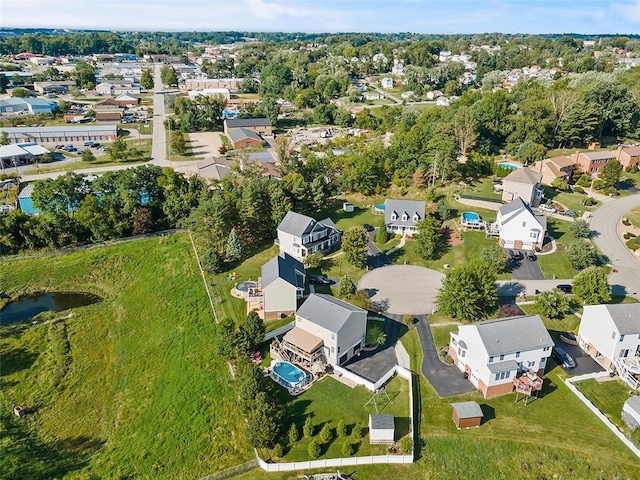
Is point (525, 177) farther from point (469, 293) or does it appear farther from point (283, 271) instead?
point (283, 271)

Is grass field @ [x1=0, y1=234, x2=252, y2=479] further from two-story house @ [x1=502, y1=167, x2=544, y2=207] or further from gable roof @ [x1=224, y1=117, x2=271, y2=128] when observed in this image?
gable roof @ [x1=224, y1=117, x2=271, y2=128]

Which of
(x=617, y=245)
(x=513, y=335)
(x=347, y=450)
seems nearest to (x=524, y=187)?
(x=617, y=245)

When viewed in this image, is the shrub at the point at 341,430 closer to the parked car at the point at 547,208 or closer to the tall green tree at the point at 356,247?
the tall green tree at the point at 356,247

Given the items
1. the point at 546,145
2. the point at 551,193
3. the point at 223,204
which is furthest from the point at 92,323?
the point at 546,145

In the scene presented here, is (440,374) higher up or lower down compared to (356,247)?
lower down

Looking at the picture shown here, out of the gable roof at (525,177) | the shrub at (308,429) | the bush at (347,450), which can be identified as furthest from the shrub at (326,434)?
the gable roof at (525,177)

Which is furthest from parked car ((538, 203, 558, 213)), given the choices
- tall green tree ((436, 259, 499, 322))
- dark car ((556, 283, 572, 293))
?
tall green tree ((436, 259, 499, 322))
